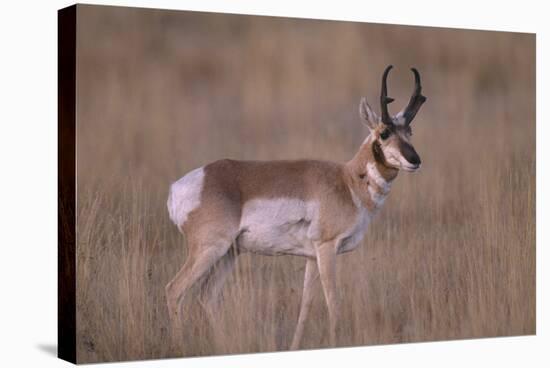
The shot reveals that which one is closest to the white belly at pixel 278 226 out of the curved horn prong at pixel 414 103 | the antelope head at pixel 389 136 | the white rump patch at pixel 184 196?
the white rump patch at pixel 184 196

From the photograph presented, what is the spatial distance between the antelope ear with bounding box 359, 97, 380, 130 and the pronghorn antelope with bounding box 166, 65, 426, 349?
0.01 m

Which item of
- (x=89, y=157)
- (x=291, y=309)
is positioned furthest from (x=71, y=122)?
(x=291, y=309)

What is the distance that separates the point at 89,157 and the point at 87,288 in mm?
1208

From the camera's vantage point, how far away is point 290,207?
12.3 m

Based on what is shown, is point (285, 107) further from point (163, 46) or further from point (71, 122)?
point (71, 122)

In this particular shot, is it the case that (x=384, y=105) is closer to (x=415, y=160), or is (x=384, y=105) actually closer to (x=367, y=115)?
(x=367, y=115)

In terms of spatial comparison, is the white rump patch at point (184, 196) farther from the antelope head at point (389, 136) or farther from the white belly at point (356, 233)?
the antelope head at point (389, 136)

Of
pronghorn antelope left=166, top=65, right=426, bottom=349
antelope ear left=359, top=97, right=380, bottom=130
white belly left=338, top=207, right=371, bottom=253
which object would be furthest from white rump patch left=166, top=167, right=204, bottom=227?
antelope ear left=359, top=97, right=380, bottom=130

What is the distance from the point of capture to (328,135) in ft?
42.4

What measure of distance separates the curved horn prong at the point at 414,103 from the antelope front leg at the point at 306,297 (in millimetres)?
1766

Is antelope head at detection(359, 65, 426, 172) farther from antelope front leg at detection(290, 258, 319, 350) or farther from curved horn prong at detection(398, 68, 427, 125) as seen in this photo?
antelope front leg at detection(290, 258, 319, 350)

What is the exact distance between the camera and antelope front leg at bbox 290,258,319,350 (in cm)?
1258

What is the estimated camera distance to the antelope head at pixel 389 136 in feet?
41.0

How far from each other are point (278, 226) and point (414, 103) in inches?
80.3
